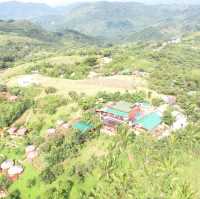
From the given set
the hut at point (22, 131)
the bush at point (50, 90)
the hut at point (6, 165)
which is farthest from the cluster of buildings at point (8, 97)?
the hut at point (6, 165)

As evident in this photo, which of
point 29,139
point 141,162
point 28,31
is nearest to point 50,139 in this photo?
point 29,139

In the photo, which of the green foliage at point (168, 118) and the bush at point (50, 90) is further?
the bush at point (50, 90)

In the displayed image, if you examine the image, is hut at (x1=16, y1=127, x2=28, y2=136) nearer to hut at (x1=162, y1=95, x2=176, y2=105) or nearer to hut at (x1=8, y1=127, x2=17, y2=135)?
hut at (x1=8, y1=127, x2=17, y2=135)

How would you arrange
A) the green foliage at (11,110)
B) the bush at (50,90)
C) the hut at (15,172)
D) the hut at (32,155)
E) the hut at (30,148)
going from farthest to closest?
the bush at (50,90)
the green foliage at (11,110)
the hut at (30,148)
the hut at (32,155)
the hut at (15,172)

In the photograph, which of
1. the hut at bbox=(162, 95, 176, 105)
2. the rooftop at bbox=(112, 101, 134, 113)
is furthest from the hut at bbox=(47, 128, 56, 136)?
the hut at bbox=(162, 95, 176, 105)

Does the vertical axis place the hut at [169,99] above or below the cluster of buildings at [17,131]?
above

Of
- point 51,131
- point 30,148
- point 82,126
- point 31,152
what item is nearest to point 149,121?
point 82,126

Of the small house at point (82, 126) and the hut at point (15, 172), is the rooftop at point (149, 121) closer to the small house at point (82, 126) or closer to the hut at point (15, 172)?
the small house at point (82, 126)
